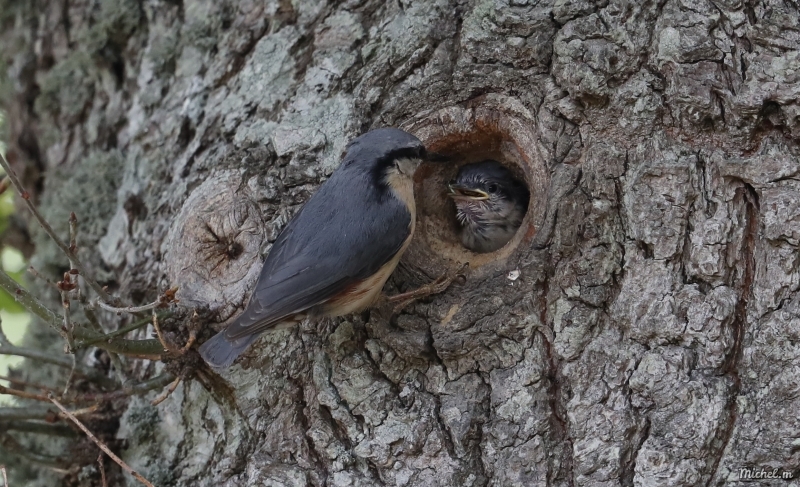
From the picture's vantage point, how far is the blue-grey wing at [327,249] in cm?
250

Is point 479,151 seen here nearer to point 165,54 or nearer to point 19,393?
point 165,54

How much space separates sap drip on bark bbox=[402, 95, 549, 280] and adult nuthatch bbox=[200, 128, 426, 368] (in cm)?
12

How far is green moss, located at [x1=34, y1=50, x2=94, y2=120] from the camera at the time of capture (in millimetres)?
3584

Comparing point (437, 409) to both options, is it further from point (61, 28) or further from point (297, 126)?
point (61, 28)

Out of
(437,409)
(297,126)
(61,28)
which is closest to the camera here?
(437,409)

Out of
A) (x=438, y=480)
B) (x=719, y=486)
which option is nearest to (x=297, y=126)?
(x=438, y=480)

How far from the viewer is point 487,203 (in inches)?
145

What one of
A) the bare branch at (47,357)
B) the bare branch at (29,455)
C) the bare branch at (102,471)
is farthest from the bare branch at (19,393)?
the bare branch at (29,455)

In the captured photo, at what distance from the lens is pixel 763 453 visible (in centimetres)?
203

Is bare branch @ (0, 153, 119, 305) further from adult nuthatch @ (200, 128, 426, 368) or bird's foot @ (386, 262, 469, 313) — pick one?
bird's foot @ (386, 262, 469, 313)

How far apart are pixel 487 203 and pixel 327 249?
1.27m

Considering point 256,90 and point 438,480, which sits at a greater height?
point 256,90

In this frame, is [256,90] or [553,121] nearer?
[553,121]

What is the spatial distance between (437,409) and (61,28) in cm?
269
